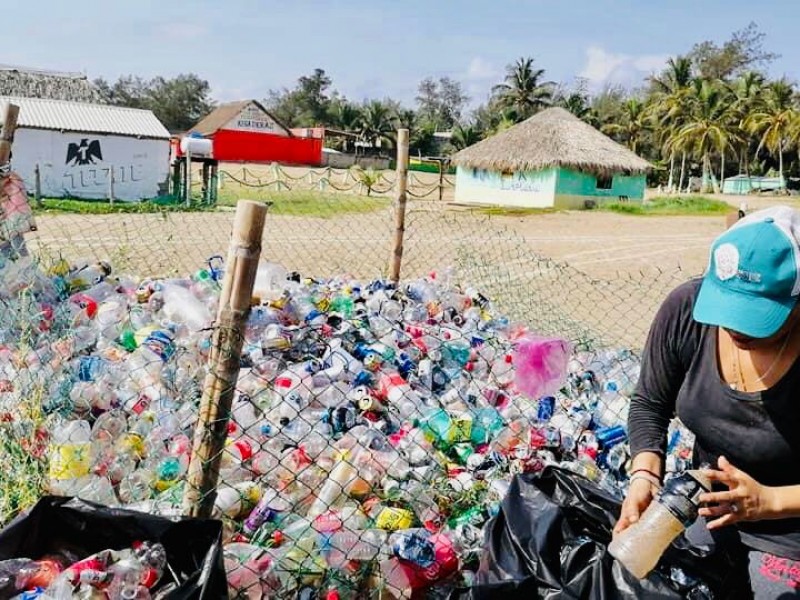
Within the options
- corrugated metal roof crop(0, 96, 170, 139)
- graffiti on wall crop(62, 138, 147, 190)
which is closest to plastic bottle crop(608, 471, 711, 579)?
graffiti on wall crop(62, 138, 147, 190)

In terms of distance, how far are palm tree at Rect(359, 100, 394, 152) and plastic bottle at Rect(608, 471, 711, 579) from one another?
55201 mm

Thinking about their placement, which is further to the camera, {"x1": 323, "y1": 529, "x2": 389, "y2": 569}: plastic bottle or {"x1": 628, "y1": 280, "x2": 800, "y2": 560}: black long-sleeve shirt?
{"x1": 323, "y1": 529, "x2": 389, "y2": 569}: plastic bottle

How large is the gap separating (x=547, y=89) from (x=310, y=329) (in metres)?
55.1

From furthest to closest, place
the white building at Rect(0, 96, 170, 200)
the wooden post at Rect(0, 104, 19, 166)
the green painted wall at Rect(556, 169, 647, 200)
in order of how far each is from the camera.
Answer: the green painted wall at Rect(556, 169, 647, 200), the white building at Rect(0, 96, 170, 200), the wooden post at Rect(0, 104, 19, 166)

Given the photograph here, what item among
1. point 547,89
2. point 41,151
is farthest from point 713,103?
point 41,151

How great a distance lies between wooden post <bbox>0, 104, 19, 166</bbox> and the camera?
176 inches

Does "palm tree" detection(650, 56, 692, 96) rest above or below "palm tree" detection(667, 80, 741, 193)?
above

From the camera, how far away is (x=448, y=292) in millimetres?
5453

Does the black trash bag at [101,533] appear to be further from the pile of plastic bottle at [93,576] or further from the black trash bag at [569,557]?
the black trash bag at [569,557]

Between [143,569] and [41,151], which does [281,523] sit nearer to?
[143,569]

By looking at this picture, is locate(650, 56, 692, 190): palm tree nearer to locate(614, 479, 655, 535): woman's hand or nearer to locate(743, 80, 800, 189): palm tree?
locate(743, 80, 800, 189): palm tree

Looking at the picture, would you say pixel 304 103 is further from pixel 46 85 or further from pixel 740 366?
pixel 740 366

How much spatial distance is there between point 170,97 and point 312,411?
69.2 m

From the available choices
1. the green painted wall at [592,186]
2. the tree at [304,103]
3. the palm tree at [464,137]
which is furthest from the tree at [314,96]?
the green painted wall at [592,186]
